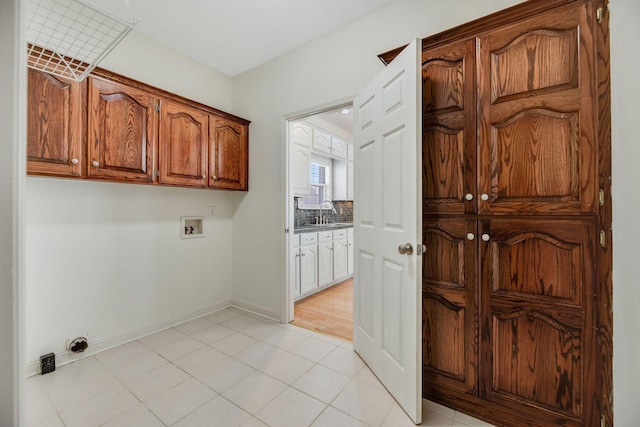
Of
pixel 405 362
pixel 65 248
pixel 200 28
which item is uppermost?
pixel 200 28

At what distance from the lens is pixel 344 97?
2268 millimetres

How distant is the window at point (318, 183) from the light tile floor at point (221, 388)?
106 inches

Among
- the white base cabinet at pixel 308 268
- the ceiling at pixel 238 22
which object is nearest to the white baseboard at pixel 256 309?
the white base cabinet at pixel 308 268

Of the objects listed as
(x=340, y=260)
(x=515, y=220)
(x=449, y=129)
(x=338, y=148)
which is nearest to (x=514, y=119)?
(x=449, y=129)

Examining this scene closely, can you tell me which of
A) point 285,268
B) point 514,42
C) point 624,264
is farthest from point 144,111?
point 624,264

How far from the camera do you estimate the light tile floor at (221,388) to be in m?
1.43

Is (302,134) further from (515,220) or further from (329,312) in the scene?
(515,220)

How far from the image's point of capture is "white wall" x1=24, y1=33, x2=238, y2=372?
1.83 m

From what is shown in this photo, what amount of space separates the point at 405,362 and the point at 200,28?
299cm

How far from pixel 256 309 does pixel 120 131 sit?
2057mm

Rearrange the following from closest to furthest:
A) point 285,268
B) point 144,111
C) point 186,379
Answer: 1. point 186,379
2. point 144,111
3. point 285,268

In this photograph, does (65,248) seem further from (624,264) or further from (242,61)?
(624,264)

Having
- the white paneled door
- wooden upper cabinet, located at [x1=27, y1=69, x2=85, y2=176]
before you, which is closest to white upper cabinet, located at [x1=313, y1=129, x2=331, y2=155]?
the white paneled door

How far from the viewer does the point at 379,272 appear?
1.76m
